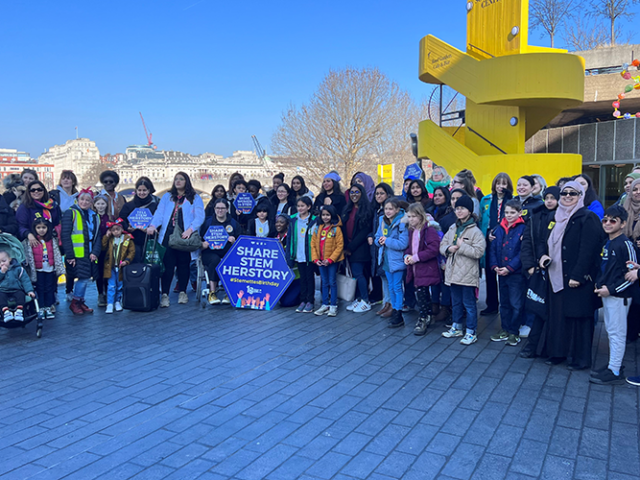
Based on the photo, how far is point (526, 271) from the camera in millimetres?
5785

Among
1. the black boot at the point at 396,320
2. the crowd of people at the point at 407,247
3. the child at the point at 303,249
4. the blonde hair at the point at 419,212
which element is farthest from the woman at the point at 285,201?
the black boot at the point at 396,320

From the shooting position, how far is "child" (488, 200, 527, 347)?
6.14m

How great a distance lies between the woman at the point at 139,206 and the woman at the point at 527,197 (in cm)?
563

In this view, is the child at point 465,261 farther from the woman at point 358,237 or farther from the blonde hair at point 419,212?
the woman at point 358,237

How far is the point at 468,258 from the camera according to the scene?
6.14 metres

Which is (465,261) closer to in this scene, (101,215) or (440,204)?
(440,204)

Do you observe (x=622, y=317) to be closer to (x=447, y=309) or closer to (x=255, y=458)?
(x=447, y=309)

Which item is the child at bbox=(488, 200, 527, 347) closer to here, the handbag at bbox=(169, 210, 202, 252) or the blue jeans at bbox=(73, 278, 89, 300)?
the handbag at bbox=(169, 210, 202, 252)

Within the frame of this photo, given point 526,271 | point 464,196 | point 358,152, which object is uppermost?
point 358,152

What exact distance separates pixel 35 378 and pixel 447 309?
16.7 feet

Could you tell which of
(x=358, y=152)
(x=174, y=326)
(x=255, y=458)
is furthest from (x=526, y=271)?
(x=358, y=152)

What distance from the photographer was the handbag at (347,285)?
26.5 ft

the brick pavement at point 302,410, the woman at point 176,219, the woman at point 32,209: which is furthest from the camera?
the woman at point 176,219

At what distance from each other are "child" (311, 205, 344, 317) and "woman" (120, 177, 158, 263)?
2.91m
